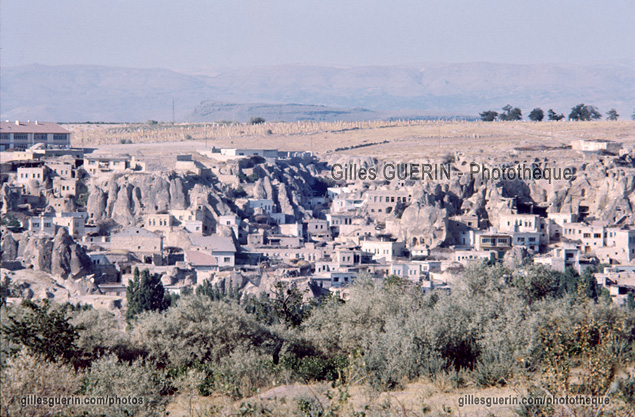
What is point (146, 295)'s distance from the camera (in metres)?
36.3

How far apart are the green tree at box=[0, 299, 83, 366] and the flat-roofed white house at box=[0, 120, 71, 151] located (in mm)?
53441

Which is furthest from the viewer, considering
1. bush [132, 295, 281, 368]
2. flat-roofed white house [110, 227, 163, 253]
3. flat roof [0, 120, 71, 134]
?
flat roof [0, 120, 71, 134]

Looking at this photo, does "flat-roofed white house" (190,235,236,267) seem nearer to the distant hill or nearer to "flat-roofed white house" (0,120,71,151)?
"flat-roofed white house" (0,120,71,151)

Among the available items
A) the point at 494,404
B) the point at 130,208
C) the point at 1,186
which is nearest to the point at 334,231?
the point at 130,208

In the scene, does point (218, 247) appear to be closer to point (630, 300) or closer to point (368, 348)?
point (630, 300)

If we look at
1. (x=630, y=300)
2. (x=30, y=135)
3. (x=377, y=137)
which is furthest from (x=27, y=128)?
(x=630, y=300)

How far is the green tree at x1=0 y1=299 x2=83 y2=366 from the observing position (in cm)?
1663

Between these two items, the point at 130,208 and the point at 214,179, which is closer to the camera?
the point at 130,208

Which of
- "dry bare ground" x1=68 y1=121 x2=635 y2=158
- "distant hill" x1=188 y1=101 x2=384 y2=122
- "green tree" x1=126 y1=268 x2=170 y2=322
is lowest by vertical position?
"green tree" x1=126 y1=268 x2=170 y2=322

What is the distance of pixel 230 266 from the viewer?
45.2 m

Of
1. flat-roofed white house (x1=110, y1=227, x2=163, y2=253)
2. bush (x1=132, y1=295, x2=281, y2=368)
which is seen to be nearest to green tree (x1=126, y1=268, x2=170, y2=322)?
flat-roofed white house (x1=110, y1=227, x2=163, y2=253)

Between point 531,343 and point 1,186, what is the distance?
150 ft

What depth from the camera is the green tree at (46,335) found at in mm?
16628

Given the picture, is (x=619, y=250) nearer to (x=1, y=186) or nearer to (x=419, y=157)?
(x=419, y=157)
